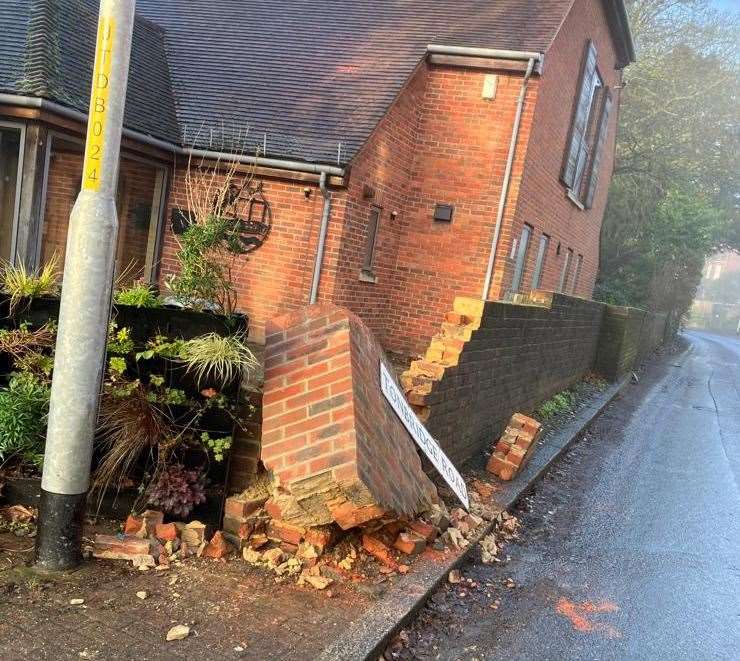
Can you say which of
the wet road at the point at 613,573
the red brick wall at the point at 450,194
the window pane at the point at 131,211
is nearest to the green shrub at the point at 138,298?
the wet road at the point at 613,573

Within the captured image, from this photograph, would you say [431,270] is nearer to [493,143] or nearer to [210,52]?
[493,143]

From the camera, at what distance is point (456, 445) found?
235 inches

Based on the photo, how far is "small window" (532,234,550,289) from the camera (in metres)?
14.0

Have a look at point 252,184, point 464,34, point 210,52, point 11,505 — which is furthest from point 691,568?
point 210,52

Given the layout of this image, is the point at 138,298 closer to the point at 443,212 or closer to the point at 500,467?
the point at 500,467

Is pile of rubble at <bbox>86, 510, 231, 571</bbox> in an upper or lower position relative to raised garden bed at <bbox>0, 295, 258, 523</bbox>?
lower

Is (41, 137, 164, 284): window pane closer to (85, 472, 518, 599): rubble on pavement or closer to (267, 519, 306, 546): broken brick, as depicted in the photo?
(85, 472, 518, 599): rubble on pavement

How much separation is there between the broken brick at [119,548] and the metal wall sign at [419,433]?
1.68 metres

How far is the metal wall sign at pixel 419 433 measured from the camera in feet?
14.3

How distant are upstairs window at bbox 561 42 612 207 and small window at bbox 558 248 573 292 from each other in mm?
1291

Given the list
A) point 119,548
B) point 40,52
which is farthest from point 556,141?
point 119,548

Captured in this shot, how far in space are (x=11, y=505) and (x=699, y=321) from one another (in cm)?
9017

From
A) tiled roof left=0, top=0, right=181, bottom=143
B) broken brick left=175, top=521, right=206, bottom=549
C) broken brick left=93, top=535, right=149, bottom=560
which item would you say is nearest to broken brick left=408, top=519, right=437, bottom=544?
broken brick left=175, top=521, right=206, bottom=549

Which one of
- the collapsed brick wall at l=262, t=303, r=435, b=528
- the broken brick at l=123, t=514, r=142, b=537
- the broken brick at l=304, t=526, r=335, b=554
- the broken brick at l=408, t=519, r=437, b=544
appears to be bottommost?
the broken brick at l=123, t=514, r=142, b=537
